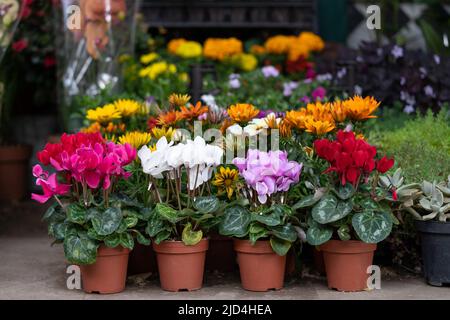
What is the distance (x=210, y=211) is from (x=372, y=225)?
801 millimetres

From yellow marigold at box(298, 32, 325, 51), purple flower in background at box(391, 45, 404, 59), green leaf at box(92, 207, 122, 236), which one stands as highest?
yellow marigold at box(298, 32, 325, 51)

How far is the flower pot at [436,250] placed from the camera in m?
4.52

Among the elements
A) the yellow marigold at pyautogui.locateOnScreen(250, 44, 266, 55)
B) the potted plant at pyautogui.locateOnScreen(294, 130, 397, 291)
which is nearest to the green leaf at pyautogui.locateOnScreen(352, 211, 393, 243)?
the potted plant at pyautogui.locateOnScreen(294, 130, 397, 291)

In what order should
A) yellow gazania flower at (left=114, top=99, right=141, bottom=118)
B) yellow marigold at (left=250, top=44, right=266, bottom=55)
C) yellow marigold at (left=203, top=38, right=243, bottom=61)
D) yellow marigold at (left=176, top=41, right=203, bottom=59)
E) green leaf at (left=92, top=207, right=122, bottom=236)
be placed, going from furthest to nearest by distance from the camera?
yellow marigold at (left=250, top=44, right=266, bottom=55), yellow marigold at (left=176, top=41, right=203, bottom=59), yellow marigold at (left=203, top=38, right=243, bottom=61), yellow gazania flower at (left=114, top=99, right=141, bottom=118), green leaf at (left=92, top=207, right=122, bottom=236)

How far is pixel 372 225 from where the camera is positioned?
14.3 ft

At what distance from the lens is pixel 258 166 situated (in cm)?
444

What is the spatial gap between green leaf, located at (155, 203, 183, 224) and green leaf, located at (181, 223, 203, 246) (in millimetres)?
77

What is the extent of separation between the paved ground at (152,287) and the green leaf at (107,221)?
0.37 metres

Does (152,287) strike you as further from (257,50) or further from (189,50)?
(257,50)

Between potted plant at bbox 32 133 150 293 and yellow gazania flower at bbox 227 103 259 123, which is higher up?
yellow gazania flower at bbox 227 103 259 123

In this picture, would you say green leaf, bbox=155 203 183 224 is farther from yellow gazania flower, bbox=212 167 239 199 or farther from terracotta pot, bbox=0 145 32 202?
terracotta pot, bbox=0 145 32 202

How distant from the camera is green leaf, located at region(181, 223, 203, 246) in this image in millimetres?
4477
